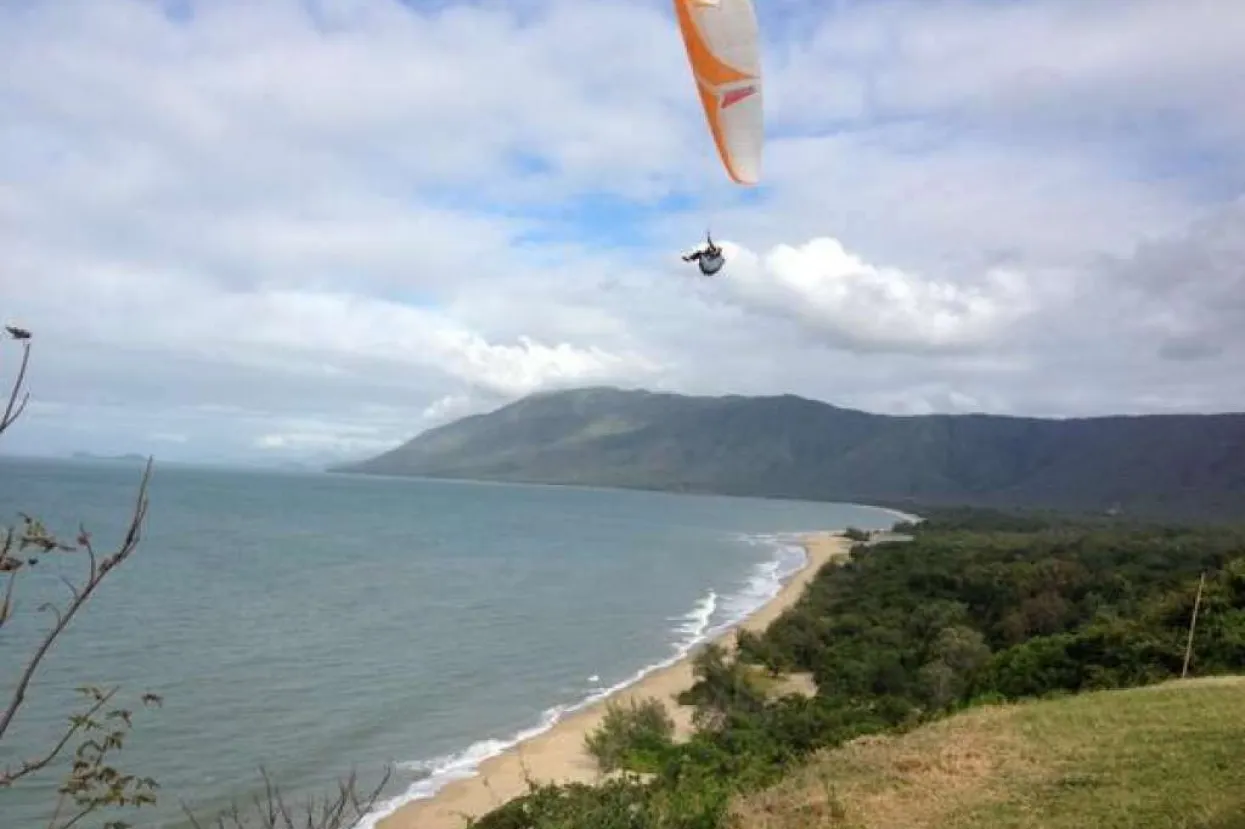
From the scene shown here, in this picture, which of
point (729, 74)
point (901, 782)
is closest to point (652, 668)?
point (901, 782)

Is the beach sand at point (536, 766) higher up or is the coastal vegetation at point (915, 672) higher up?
the coastal vegetation at point (915, 672)

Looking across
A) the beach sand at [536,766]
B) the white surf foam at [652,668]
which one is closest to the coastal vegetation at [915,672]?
the beach sand at [536,766]

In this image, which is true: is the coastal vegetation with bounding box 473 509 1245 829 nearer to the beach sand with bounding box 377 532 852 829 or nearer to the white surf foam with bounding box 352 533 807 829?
the beach sand with bounding box 377 532 852 829

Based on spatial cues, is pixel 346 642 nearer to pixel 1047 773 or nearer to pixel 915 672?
pixel 915 672

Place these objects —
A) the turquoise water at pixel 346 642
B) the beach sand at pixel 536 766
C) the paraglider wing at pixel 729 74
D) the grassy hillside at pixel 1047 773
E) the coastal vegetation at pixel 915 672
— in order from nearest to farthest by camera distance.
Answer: the paraglider wing at pixel 729 74 < the grassy hillside at pixel 1047 773 < the coastal vegetation at pixel 915 672 < the beach sand at pixel 536 766 < the turquoise water at pixel 346 642

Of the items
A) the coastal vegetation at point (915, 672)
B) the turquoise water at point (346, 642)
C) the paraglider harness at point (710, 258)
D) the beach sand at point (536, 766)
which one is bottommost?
the beach sand at point (536, 766)

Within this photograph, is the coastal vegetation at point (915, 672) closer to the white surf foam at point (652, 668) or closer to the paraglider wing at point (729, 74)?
the white surf foam at point (652, 668)
